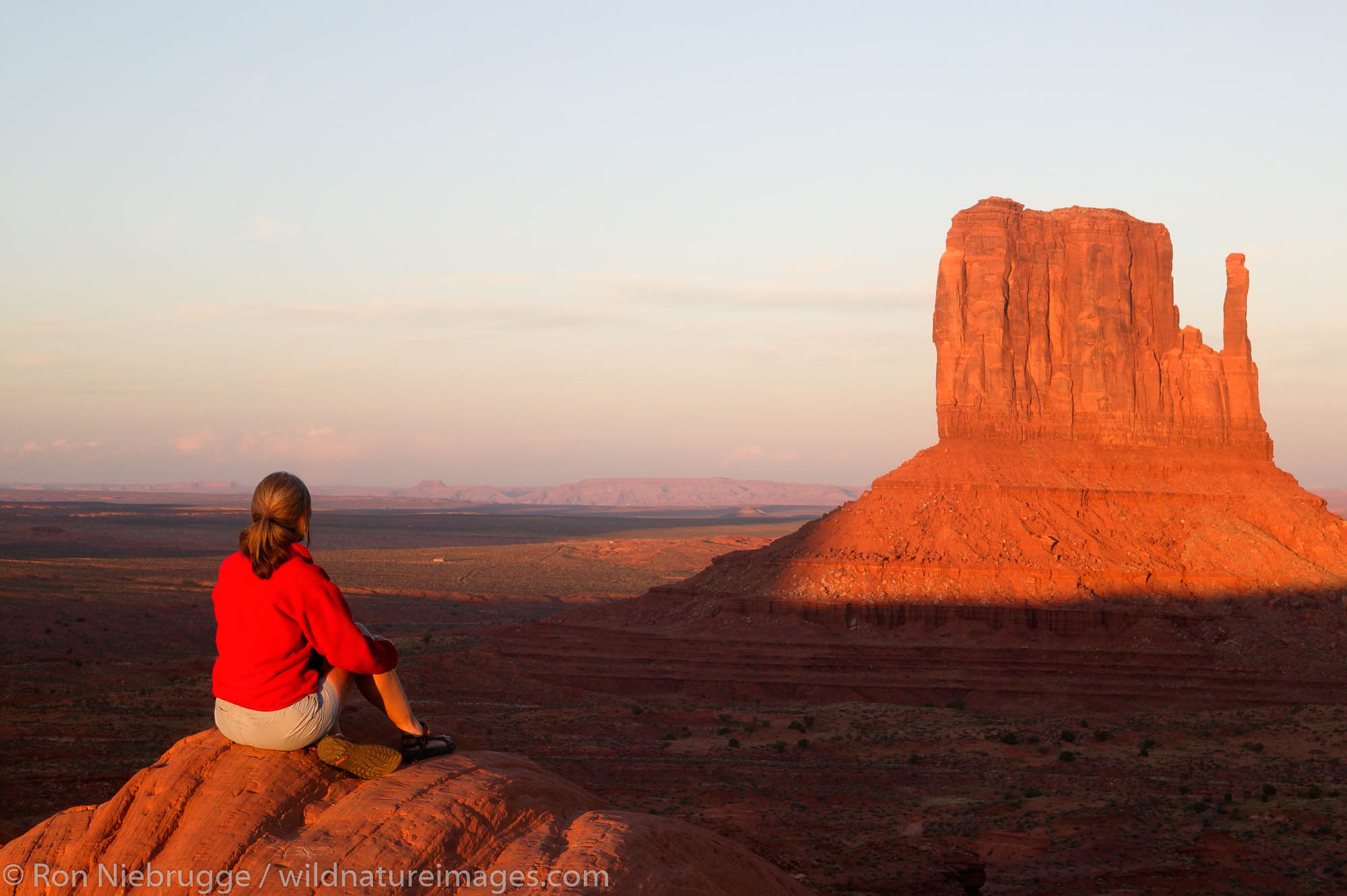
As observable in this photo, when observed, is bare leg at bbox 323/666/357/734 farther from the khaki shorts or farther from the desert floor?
the desert floor

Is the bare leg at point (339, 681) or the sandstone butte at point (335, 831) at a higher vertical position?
the bare leg at point (339, 681)

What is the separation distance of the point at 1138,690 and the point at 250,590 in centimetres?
4040

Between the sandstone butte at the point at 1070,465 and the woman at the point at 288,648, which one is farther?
the sandstone butte at the point at 1070,465

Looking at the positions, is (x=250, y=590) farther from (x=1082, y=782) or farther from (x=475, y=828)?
(x=1082, y=782)

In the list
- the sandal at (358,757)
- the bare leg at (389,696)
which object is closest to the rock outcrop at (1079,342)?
the bare leg at (389,696)

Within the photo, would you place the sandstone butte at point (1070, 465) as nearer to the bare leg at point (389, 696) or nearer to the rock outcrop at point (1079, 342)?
the rock outcrop at point (1079, 342)

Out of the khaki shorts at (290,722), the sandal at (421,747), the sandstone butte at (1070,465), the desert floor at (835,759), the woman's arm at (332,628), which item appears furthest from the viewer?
the sandstone butte at (1070,465)

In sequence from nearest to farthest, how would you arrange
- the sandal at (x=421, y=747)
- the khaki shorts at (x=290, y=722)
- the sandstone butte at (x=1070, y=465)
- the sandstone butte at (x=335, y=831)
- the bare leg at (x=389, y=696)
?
the sandstone butte at (x=335, y=831) → the khaki shorts at (x=290, y=722) → the bare leg at (x=389, y=696) → the sandal at (x=421, y=747) → the sandstone butte at (x=1070, y=465)

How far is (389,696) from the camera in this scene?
6523mm

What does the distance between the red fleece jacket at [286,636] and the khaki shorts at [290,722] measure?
44mm

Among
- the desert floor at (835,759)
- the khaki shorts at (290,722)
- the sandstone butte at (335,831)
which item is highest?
the khaki shorts at (290,722)

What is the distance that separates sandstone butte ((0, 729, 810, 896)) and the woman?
8.0 inches

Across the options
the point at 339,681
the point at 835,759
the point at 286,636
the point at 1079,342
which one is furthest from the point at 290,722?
the point at 1079,342

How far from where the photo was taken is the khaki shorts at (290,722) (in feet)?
20.9
